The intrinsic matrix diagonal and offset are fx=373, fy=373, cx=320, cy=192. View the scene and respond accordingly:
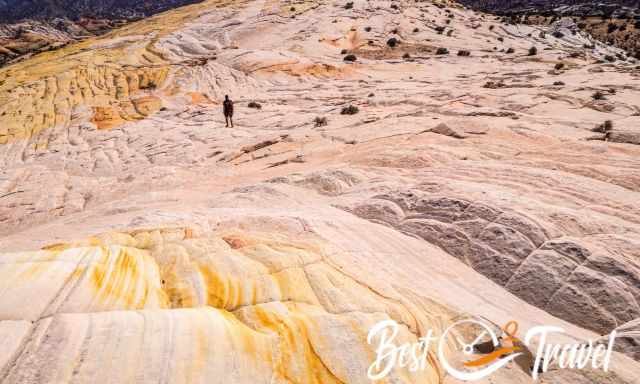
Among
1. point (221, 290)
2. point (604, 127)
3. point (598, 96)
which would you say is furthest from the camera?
point (598, 96)

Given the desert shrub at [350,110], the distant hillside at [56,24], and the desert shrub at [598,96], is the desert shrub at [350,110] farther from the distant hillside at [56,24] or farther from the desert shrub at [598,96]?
the distant hillside at [56,24]

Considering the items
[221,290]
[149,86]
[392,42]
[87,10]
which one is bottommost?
[221,290]

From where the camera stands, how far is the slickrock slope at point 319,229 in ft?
14.4

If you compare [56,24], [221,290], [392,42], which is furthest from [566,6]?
[56,24]

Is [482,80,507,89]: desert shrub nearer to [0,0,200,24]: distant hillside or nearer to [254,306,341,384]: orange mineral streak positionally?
[254,306,341,384]: orange mineral streak

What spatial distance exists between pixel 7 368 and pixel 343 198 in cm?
784

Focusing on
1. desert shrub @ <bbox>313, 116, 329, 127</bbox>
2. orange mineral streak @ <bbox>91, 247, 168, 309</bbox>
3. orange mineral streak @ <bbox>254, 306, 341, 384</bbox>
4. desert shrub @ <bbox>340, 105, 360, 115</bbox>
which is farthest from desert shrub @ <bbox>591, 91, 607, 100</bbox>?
orange mineral streak @ <bbox>91, 247, 168, 309</bbox>

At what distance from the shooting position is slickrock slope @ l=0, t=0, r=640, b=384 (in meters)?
4.38

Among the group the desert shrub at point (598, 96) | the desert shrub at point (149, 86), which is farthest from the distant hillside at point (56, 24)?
the desert shrub at point (598, 96)

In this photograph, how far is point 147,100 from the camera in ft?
97.5

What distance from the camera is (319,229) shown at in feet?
26.2

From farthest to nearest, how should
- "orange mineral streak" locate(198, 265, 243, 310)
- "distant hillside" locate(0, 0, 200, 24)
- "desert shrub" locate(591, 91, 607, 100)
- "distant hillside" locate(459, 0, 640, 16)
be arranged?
"distant hillside" locate(0, 0, 200, 24) < "distant hillside" locate(459, 0, 640, 16) < "desert shrub" locate(591, 91, 607, 100) < "orange mineral streak" locate(198, 265, 243, 310)

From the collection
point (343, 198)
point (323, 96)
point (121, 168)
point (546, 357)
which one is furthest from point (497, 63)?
point (546, 357)

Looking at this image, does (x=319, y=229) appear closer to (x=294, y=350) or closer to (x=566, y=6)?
(x=294, y=350)
